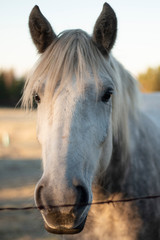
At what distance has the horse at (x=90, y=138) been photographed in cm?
140

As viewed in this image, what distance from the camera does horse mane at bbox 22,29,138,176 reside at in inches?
66.2

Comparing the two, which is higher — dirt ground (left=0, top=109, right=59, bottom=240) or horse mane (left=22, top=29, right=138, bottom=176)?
horse mane (left=22, top=29, right=138, bottom=176)

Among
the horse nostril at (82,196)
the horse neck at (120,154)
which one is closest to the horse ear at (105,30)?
the horse neck at (120,154)

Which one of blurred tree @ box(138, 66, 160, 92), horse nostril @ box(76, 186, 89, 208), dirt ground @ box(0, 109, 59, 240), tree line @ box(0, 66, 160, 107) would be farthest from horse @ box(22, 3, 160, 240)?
tree line @ box(0, 66, 160, 107)

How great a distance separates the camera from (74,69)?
1.71 meters

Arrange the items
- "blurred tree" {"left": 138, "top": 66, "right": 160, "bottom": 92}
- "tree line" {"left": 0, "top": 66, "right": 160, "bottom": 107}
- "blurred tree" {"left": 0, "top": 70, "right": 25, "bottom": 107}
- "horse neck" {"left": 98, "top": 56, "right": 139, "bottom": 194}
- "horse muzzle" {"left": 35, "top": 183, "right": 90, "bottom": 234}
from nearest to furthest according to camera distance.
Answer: "horse muzzle" {"left": 35, "top": 183, "right": 90, "bottom": 234} → "horse neck" {"left": 98, "top": 56, "right": 139, "bottom": 194} → "blurred tree" {"left": 138, "top": 66, "right": 160, "bottom": 92} → "tree line" {"left": 0, "top": 66, "right": 160, "bottom": 107} → "blurred tree" {"left": 0, "top": 70, "right": 25, "bottom": 107}

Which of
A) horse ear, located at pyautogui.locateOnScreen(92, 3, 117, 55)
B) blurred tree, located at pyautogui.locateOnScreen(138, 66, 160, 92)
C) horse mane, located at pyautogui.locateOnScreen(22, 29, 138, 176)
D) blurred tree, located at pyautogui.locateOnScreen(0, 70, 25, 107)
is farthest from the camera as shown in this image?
blurred tree, located at pyautogui.locateOnScreen(0, 70, 25, 107)

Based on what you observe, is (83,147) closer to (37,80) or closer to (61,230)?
(61,230)

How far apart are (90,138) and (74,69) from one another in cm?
45

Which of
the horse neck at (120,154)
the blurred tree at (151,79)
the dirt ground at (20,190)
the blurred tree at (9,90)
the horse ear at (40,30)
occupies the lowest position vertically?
the blurred tree at (9,90)

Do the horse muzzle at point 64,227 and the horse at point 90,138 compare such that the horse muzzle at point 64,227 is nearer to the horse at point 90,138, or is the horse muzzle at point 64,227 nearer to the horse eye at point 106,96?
the horse at point 90,138

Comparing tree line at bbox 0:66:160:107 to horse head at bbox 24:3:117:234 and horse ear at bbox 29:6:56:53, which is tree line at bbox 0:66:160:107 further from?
horse head at bbox 24:3:117:234

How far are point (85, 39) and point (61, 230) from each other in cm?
123

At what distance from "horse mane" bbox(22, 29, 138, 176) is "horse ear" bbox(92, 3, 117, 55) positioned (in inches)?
2.3
